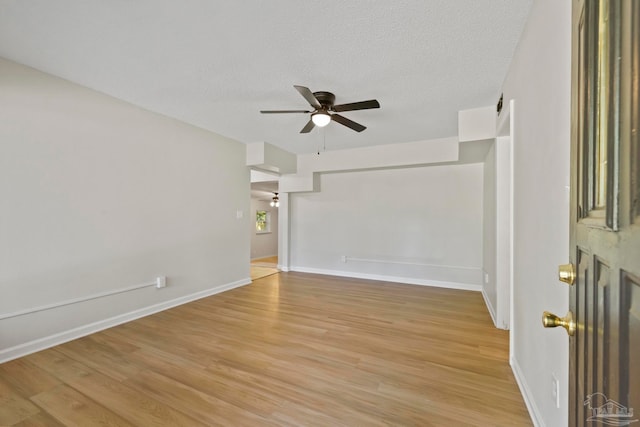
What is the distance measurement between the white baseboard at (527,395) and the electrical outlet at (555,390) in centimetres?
29

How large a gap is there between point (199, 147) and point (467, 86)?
3415 mm

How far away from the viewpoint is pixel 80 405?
1688 mm

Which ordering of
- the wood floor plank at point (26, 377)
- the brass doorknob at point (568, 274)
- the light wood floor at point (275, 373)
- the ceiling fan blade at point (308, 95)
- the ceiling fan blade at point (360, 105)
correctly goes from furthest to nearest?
the ceiling fan blade at point (360, 105)
the ceiling fan blade at point (308, 95)
the wood floor plank at point (26, 377)
the light wood floor at point (275, 373)
the brass doorknob at point (568, 274)

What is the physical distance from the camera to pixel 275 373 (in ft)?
6.66

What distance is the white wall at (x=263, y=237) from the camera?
349 inches

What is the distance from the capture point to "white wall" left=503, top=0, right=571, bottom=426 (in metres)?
1.16

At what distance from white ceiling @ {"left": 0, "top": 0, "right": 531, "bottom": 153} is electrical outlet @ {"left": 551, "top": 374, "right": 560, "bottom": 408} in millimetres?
2053

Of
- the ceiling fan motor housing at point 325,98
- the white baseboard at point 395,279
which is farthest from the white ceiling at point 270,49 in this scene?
the white baseboard at point 395,279

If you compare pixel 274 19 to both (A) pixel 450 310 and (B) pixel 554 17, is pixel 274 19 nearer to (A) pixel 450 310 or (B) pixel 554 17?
(B) pixel 554 17

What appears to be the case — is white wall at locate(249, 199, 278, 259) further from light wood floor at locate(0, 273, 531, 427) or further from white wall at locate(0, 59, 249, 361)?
light wood floor at locate(0, 273, 531, 427)

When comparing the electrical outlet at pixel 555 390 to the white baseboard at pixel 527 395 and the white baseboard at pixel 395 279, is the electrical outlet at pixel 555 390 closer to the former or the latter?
the white baseboard at pixel 527 395

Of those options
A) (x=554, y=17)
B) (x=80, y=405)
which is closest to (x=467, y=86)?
(x=554, y=17)

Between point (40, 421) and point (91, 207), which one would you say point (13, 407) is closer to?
point (40, 421)

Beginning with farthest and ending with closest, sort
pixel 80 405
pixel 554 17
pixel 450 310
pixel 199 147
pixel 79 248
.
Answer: pixel 199 147 → pixel 450 310 → pixel 79 248 → pixel 80 405 → pixel 554 17
